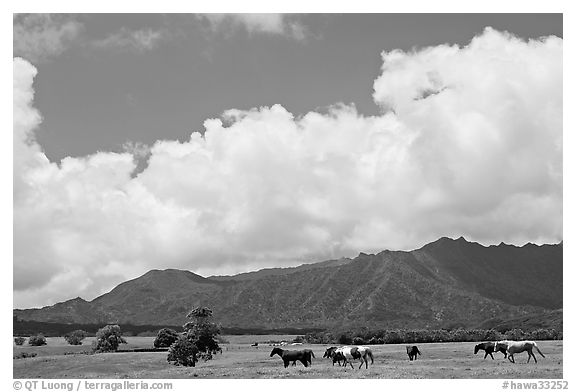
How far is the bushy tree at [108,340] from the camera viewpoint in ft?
369

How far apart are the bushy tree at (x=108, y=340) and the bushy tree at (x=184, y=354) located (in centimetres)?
4372

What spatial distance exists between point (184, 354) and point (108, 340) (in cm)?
4608

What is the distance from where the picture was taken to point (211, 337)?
7425 centimetres

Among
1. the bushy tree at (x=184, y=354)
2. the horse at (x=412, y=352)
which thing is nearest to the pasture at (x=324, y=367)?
the horse at (x=412, y=352)

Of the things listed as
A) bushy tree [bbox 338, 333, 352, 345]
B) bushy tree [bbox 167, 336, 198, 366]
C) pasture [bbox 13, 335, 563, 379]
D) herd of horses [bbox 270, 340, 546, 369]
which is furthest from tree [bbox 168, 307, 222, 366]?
bushy tree [bbox 338, 333, 352, 345]

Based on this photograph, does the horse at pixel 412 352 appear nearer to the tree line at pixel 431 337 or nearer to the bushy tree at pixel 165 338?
the tree line at pixel 431 337

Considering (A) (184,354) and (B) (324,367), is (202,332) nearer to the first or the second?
(A) (184,354)

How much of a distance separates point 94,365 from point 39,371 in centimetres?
673

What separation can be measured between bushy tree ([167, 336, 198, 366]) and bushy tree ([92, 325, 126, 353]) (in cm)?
4372

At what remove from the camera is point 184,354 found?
72938 millimetres
